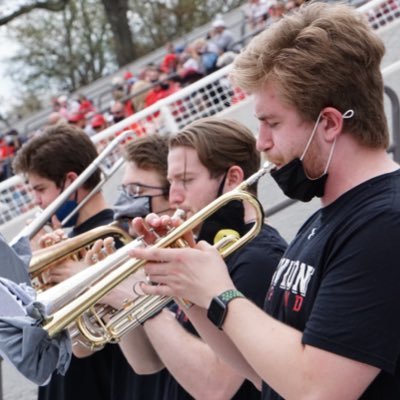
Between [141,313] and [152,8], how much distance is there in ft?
113

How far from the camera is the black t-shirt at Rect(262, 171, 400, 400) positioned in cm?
177

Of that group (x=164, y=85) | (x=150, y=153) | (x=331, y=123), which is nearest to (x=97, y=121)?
(x=164, y=85)

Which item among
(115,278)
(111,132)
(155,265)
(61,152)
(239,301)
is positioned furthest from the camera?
(111,132)

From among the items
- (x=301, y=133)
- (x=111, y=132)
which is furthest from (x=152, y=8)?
(x=301, y=133)

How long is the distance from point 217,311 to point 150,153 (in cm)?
171

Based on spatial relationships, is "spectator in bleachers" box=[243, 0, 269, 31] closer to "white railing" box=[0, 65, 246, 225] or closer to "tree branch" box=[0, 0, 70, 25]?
"white railing" box=[0, 65, 246, 225]

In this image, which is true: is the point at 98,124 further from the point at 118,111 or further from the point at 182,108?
the point at 182,108

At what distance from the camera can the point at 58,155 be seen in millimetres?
4195

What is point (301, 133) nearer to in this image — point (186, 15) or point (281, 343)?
point (281, 343)

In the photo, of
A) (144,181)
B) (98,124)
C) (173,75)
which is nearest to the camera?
(144,181)

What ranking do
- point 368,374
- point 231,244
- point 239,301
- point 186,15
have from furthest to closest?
point 186,15 < point 231,244 < point 239,301 < point 368,374

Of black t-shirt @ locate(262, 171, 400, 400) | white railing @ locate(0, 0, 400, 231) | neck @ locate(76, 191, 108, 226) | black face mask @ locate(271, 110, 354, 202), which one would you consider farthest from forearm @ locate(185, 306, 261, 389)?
white railing @ locate(0, 0, 400, 231)

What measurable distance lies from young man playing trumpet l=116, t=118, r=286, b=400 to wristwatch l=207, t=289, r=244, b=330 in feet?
1.87

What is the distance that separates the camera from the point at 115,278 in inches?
91.4
